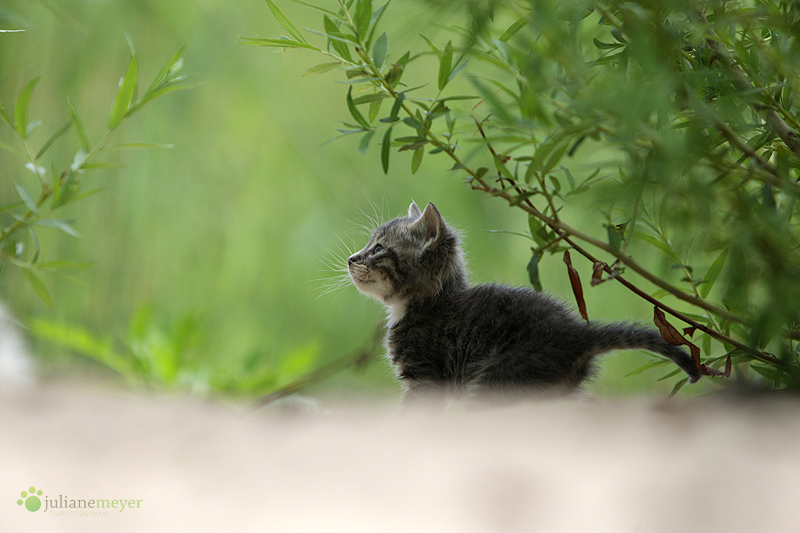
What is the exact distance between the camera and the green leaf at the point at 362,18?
75 cm

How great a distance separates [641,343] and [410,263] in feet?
1.27

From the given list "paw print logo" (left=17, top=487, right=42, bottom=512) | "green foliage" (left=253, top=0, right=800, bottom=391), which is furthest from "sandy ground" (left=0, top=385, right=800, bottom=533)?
"green foliage" (left=253, top=0, right=800, bottom=391)

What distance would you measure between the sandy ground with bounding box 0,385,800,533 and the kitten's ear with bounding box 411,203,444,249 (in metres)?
0.41

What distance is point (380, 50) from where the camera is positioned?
76cm

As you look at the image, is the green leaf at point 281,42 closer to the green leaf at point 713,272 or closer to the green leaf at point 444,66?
the green leaf at point 444,66

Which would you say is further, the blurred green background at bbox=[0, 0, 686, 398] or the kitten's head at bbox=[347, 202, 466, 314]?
the blurred green background at bbox=[0, 0, 686, 398]

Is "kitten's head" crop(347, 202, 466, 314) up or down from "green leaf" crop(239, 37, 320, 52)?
down

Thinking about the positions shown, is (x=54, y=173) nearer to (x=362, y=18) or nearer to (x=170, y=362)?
(x=362, y=18)

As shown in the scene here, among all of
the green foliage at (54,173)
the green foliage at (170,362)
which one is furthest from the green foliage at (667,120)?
the green foliage at (170,362)

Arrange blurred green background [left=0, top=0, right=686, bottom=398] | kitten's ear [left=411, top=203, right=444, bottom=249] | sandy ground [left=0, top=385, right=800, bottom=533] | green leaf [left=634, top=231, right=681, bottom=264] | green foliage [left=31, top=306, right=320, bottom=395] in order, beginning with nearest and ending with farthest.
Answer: sandy ground [left=0, top=385, right=800, bottom=533]
green leaf [left=634, top=231, right=681, bottom=264]
kitten's ear [left=411, top=203, right=444, bottom=249]
green foliage [left=31, top=306, right=320, bottom=395]
blurred green background [left=0, top=0, right=686, bottom=398]

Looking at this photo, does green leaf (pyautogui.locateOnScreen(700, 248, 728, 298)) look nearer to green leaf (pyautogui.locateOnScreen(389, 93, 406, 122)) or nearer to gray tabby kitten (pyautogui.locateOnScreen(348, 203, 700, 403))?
gray tabby kitten (pyautogui.locateOnScreen(348, 203, 700, 403))

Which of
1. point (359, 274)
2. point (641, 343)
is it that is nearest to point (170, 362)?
point (359, 274)

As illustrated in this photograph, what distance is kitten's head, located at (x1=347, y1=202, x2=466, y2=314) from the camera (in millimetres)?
1069

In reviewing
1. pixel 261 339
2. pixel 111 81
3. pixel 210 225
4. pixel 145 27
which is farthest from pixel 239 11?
pixel 261 339
